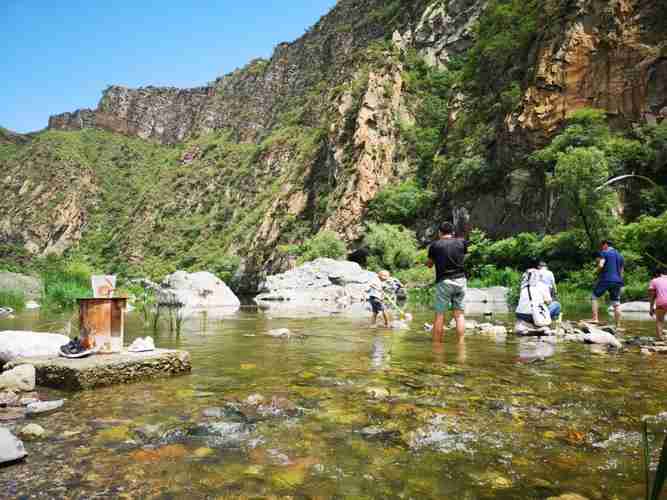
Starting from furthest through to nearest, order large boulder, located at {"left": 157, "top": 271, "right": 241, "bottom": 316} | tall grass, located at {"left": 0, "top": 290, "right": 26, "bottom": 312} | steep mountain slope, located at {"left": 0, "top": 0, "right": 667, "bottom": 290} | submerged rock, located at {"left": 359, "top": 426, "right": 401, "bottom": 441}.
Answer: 1. steep mountain slope, located at {"left": 0, "top": 0, "right": 667, "bottom": 290}
2. large boulder, located at {"left": 157, "top": 271, "right": 241, "bottom": 316}
3. tall grass, located at {"left": 0, "top": 290, "right": 26, "bottom": 312}
4. submerged rock, located at {"left": 359, "top": 426, "right": 401, "bottom": 441}

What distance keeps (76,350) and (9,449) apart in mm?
2834

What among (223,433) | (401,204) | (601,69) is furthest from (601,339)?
(401,204)

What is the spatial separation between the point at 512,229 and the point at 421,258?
7.91 metres

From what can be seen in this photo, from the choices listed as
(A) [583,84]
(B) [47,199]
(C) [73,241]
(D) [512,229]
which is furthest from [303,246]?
(B) [47,199]

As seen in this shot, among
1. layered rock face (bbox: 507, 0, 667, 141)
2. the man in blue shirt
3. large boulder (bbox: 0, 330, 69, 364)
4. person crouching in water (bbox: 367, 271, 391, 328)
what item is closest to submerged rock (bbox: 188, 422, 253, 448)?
large boulder (bbox: 0, 330, 69, 364)

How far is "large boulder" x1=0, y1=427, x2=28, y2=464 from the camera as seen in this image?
8.73 feet

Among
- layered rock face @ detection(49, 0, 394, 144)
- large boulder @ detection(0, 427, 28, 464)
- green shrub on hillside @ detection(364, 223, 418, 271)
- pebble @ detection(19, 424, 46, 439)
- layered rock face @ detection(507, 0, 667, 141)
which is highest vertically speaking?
layered rock face @ detection(49, 0, 394, 144)

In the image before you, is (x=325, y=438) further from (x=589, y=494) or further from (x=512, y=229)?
(x=512, y=229)

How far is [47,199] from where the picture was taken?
103 meters

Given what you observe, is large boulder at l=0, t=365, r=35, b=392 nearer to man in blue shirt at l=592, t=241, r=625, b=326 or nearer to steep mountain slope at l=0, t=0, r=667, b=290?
man in blue shirt at l=592, t=241, r=625, b=326

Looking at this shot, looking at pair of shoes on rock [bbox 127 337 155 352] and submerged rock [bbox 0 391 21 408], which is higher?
pair of shoes on rock [bbox 127 337 155 352]

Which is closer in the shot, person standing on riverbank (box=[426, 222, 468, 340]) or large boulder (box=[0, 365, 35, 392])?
large boulder (box=[0, 365, 35, 392])

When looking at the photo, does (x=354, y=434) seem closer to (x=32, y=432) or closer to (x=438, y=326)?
(x=32, y=432)

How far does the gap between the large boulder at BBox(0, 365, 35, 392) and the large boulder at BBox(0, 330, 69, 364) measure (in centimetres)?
116
